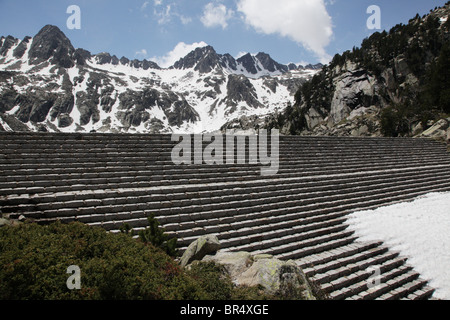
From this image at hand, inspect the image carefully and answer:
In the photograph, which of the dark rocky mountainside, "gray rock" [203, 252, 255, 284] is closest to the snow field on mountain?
"gray rock" [203, 252, 255, 284]

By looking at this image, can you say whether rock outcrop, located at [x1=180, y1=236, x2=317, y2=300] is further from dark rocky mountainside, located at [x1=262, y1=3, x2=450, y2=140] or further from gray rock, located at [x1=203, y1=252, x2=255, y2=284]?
dark rocky mountainside, located at [x1=262, y1=3, x2=450, y2=140]

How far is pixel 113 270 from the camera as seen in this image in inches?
182

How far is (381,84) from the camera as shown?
71812 millimetres

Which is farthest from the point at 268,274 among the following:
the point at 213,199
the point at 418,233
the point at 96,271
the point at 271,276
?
the point at 418,233

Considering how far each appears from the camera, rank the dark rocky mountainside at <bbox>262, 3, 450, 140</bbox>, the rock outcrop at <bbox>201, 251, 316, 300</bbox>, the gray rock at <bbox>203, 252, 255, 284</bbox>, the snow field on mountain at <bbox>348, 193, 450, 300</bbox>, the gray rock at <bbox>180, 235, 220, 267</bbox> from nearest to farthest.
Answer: the rock outcrop at <bbox>201, 251, 316, 300</bbox> → the gray rock at <bbox>203, 252, 255, 284</bbox> → the gray rock at <bbox>180, 235, 220, 267</bbox> → the snow field on mountain at <bbox>348, 193, 450, 300</bbox> → the dark rocky mountainside at <bbox>262, 3, 450, 140</bbox>

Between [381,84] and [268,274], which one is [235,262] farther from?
[381,84]

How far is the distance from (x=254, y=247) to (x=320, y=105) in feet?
280

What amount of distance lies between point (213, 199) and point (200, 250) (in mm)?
3295

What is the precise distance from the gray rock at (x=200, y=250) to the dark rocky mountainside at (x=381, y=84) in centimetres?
4466

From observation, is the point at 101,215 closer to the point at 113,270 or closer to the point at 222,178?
the point at 113,270

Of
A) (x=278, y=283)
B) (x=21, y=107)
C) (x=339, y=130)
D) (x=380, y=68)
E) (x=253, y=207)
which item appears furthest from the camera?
(x=21, y=107)

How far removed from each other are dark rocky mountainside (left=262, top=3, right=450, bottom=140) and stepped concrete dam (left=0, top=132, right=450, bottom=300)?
37907 mm

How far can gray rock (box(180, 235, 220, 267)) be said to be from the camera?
7234 mm
